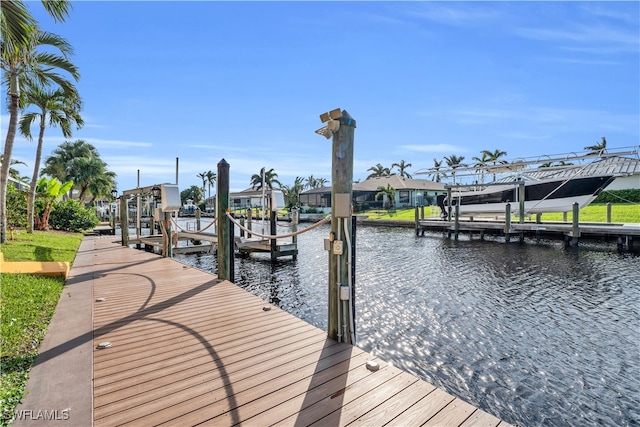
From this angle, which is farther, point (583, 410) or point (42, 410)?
point (583, 410)

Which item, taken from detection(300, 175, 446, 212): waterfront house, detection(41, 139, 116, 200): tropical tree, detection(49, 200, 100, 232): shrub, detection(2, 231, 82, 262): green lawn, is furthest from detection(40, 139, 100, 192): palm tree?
detection(2, 231, 82, 262): green lawn

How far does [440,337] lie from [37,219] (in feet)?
63.9

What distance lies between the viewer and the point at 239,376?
105 inches

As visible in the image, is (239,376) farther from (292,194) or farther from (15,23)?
(292,194)

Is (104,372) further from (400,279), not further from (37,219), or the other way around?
(37,219)

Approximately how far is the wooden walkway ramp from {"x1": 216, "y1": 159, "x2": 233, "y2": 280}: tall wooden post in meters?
1.75

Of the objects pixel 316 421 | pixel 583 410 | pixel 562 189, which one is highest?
pixel 562 189

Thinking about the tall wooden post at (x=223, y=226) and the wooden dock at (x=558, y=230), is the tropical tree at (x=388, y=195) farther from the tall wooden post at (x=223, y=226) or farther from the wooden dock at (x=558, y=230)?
the tall wooden post at (x=223, y=226)

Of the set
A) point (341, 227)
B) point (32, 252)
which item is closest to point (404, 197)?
point (32, 252)

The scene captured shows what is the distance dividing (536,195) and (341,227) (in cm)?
1972

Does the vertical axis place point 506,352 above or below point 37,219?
below

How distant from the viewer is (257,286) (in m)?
8.79

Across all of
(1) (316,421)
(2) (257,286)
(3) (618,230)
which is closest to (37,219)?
(2) (257,286)

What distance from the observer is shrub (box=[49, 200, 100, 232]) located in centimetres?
1820
